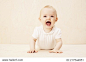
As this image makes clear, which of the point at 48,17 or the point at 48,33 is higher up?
the point at 48,17

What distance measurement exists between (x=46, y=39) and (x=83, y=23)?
1.13m

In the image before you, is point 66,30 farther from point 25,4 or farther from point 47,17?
point 47,17

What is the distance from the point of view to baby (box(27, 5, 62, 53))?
54.7 inches

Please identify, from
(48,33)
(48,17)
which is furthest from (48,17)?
(48,33)

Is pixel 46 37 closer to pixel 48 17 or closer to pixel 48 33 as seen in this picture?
pixel 48 33

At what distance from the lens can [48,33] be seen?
4.73ft

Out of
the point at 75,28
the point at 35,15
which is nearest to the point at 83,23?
the point at 75,28

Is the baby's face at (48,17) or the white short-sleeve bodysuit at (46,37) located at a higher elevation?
the baby's face at (48,17)

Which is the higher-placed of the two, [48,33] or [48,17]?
[48,17]

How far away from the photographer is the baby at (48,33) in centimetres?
139

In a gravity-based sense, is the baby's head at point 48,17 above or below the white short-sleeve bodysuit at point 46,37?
above

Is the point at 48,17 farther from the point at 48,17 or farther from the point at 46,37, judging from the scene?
the point at 46,37

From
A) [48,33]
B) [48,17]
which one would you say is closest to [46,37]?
[48,33]

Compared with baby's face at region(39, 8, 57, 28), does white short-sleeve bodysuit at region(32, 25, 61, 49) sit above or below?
below
